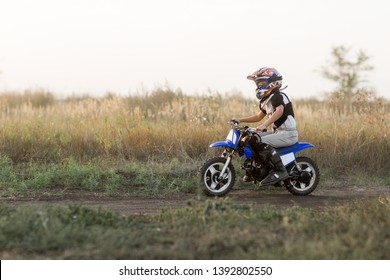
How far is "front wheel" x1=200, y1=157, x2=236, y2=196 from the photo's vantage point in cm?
1058

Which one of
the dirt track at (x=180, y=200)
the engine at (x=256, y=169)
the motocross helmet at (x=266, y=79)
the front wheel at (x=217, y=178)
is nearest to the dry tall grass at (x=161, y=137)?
the dirt track at (x=180, y=200)

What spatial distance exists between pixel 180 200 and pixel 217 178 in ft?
2.26

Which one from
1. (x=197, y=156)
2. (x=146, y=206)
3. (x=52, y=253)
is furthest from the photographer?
(x=197, y=156)

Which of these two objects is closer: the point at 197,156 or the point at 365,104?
the point at 197,156

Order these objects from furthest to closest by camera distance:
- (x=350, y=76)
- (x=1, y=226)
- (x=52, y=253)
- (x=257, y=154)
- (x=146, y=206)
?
(x=350, y=76)
(x=257, y=154)
(x=146, y=206)
(x=1, y=226)
(x=52, y=253)

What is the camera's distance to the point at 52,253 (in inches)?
254

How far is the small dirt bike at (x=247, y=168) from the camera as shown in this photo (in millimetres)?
10586

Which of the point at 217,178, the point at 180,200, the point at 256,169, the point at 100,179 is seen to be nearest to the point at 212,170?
the point at 217,178

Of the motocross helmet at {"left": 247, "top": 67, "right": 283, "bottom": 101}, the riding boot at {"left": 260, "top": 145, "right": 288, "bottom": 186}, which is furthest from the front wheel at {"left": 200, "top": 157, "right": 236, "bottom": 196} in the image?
the motocross helmet at {"left": 247, "top": 67, "right": 283, "bottom": 101}

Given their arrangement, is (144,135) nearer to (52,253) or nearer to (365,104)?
(365,104)

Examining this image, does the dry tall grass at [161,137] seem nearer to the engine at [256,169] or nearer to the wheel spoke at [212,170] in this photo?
the engine at [256,169]

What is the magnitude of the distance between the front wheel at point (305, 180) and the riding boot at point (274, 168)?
38 centimetres

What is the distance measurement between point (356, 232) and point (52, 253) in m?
3.03

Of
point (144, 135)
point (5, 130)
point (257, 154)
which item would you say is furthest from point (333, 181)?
point (5, 130)
